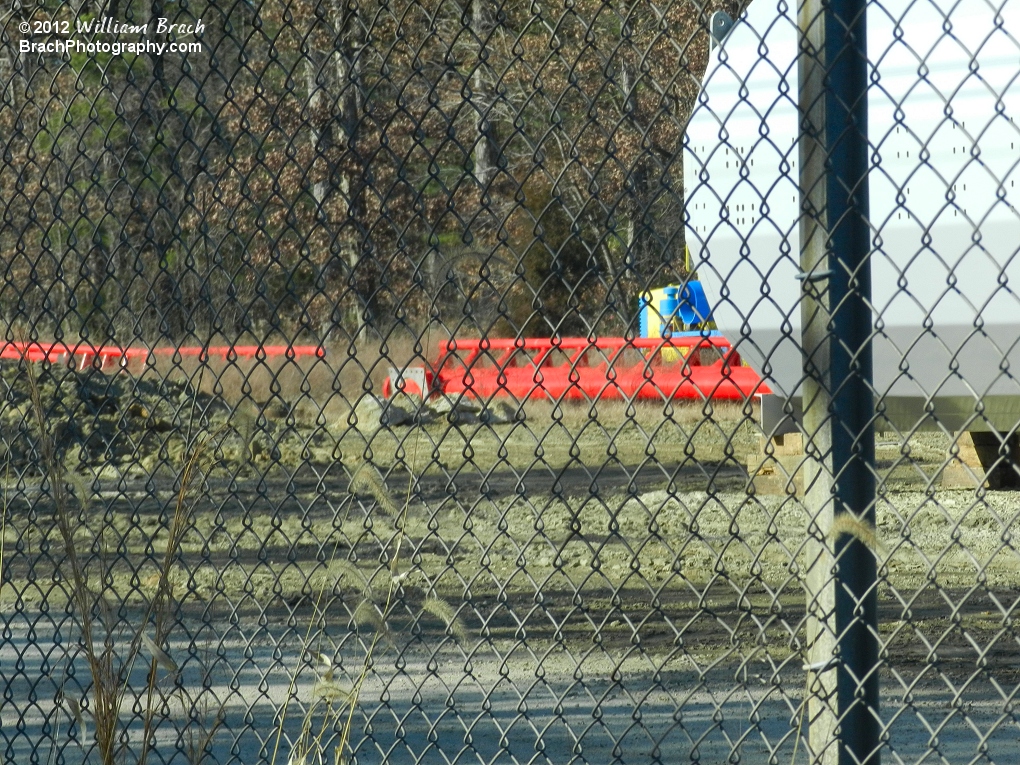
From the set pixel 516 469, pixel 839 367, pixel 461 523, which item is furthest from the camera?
pixel 461 523

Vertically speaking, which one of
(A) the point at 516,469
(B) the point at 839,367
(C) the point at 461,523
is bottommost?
(C) the point at 461,523

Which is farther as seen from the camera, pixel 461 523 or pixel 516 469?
pixel 461 523

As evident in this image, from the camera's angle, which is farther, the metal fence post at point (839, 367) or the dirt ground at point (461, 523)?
A: the dirt ground at point (461, 523)

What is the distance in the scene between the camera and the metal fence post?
8.32 feet

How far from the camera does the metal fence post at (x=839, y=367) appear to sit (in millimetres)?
2535

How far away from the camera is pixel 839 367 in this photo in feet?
8.48

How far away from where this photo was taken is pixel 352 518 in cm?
882

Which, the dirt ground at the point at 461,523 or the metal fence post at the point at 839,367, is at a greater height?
the metal fence post at the point at 839,367

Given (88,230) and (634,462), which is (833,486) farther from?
(88,230)

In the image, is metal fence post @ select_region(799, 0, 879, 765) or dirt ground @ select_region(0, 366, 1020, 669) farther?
dirt ground @ select_region(0, 366, 1020, 669)

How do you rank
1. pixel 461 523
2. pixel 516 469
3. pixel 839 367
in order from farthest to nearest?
1. pixel 461 523
2. pixel 516 469
3. pixel 839 367

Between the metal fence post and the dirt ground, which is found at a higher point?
the metal fence post

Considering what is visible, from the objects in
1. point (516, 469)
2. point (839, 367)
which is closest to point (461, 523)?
point (516, 469)

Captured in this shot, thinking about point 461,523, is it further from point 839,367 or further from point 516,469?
point 839,367
